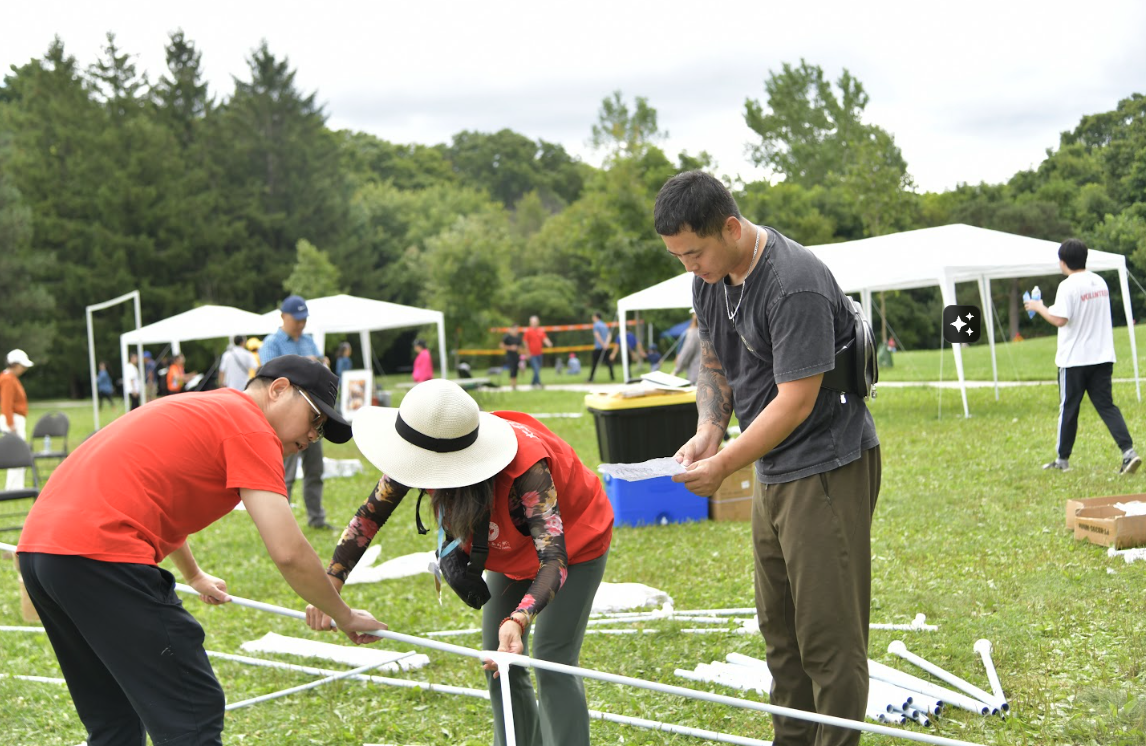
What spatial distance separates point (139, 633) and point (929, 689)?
118 inches

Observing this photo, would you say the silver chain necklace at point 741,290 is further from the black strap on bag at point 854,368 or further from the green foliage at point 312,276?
the green foliage at point 312,276

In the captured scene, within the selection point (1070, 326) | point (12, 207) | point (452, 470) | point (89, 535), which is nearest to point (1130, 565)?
point (1070, 326)

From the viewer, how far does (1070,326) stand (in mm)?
8281

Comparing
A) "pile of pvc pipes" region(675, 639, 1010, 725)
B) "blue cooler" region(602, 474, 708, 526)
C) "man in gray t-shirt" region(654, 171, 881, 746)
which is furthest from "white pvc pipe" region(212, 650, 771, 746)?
"blue cooler" region(602, 474, 708, 526)

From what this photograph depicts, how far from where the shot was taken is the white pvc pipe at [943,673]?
153 inches

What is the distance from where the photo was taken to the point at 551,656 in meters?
3.11

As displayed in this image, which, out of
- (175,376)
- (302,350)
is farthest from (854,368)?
(175,376)

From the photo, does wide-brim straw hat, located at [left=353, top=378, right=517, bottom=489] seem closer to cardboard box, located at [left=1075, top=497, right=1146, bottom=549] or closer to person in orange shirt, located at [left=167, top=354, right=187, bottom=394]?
cardboard box, located at [left=1075, top=497, right=1146, bottom=549]

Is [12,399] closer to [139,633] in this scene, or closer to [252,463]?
[139,633]

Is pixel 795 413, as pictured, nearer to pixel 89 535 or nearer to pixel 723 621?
pixel 89 535

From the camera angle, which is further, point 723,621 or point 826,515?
point 723,621

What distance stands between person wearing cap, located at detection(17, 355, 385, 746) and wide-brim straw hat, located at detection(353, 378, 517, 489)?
352mm

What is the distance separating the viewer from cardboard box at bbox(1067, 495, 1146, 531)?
649cm

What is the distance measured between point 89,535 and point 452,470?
97cm
